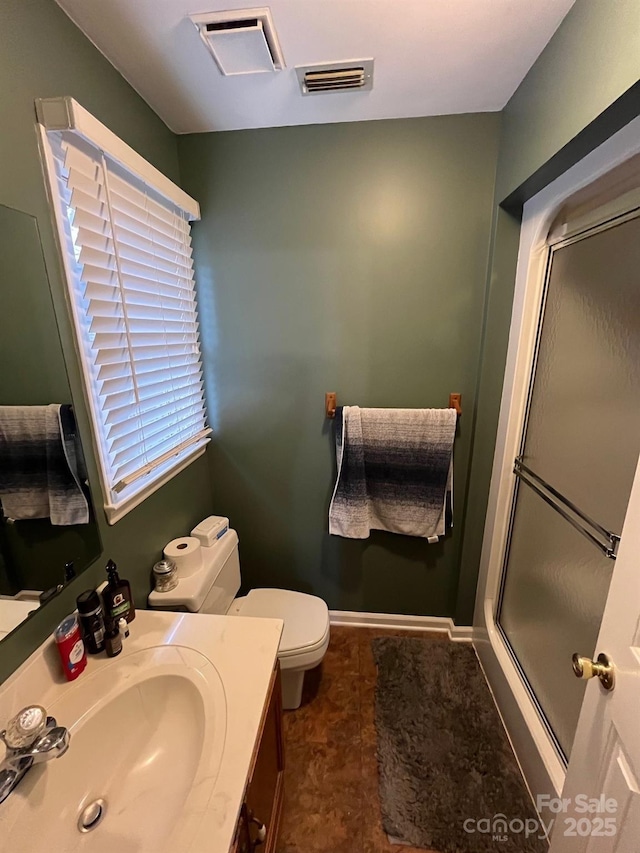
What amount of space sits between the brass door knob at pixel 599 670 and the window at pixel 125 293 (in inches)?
49.5

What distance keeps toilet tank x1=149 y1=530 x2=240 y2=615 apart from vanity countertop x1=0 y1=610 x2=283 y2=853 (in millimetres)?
159

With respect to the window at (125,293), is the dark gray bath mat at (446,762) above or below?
below

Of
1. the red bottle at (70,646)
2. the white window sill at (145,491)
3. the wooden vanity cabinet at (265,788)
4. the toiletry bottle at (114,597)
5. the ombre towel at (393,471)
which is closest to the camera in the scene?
the wooden vanity cabinet at (265,788)

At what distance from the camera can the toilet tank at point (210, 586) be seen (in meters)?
1.29

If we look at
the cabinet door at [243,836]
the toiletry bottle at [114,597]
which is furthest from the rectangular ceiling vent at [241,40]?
the cabinet door at [243,836]

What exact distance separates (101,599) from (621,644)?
48.3 inches

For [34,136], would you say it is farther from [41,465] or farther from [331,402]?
[331,402]

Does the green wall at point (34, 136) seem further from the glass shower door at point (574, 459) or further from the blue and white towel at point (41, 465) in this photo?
the glass shower door at point (574, 459)

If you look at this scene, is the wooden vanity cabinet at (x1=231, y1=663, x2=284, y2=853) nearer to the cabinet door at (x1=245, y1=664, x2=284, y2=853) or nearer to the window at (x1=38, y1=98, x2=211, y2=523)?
the cabinet door at (x1=245, y1=664, x2=284, y2=853)

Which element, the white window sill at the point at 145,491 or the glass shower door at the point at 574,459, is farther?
the white window sill at the point at 145,491

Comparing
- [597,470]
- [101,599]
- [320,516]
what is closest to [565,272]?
[597,470]

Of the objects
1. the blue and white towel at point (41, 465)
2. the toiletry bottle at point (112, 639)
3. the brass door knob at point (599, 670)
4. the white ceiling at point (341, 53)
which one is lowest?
the toiletry bottle at point (112, 639)

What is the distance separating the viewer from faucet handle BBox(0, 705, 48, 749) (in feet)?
2.28

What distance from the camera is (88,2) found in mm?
913
